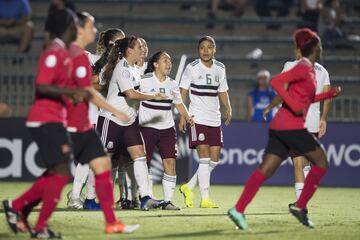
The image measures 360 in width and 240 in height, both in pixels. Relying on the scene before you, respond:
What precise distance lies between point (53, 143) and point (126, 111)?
3.47m

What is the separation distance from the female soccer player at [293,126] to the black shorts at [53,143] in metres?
1.97

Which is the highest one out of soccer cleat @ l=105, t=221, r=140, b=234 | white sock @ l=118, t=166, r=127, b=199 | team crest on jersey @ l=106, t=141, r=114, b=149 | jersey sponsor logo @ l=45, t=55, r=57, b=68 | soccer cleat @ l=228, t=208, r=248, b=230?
jersey sponsor logo @ l=45, t=55, r=57, b=68

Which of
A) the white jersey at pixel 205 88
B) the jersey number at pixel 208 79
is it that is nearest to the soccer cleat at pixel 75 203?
the white jersey at pixel 205 88

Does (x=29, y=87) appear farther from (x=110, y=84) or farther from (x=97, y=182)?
(x=97, y=182)

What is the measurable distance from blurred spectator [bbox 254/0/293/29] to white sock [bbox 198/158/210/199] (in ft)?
35.0

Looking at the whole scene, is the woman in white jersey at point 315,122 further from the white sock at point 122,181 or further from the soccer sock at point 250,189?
the soccer sock at point 250,189

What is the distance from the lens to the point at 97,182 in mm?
8766

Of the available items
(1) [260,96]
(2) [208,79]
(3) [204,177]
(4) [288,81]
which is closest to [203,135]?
(3) [204,177]

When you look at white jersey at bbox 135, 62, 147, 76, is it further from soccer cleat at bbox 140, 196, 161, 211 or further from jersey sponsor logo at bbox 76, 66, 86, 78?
jersey sponsor logo at bbox 76, 66, 86, 78

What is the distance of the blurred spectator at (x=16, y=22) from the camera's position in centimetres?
2047

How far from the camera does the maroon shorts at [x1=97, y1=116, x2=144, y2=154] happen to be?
11.8m

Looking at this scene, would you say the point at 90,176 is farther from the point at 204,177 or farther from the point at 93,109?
the point at 204,177

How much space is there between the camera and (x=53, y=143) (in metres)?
8.34

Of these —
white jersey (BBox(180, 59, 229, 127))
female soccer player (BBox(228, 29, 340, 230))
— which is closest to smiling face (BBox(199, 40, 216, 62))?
white jersey (BBox(180, 59, 229, 127))
